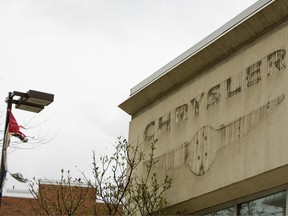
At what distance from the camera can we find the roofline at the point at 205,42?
1371 cm

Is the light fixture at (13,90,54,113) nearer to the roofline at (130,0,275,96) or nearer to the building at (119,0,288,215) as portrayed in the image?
the building at (119,0,288,215)

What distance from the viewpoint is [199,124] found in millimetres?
14914

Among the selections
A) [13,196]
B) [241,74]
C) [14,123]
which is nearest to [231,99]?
[241,74]

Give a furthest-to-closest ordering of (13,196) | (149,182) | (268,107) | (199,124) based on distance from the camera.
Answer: (13,196), (149,182), (199,124), (268,107)

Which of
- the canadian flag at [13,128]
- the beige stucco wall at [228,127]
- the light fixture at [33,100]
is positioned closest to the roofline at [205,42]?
the beige stucco wall at [228,127]

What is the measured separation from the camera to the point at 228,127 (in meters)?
14.0

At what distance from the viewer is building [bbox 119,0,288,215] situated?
42.4 ft

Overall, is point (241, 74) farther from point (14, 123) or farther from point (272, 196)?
point (14, 123)

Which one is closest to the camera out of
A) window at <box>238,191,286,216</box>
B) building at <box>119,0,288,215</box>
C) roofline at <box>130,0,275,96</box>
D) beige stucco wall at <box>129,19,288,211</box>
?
beige stucco wall at <box>129,19,288,211</box>

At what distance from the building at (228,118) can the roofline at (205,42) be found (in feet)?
0.08

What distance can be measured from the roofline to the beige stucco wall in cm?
42

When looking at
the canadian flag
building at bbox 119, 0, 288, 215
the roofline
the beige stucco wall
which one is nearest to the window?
building at bbox 119, 0, 288, 215

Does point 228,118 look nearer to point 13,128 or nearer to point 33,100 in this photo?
point 33,100

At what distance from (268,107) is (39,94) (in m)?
3.69
